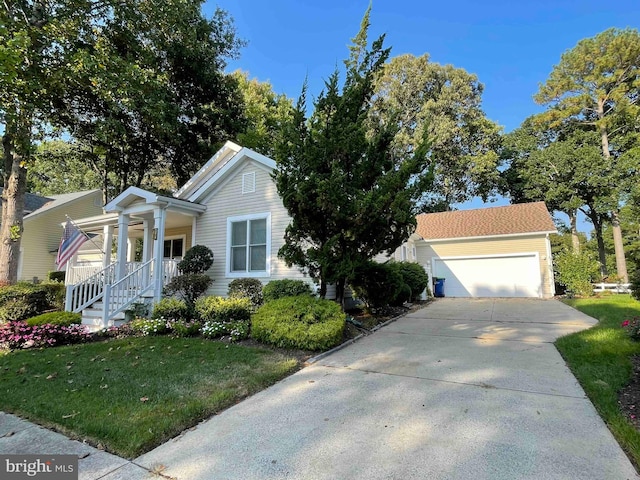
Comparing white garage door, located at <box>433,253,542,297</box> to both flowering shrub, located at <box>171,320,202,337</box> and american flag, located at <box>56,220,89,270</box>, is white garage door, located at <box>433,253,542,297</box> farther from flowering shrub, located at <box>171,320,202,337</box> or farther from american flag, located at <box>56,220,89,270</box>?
american flag, located at <box>56,220,89,270</box>

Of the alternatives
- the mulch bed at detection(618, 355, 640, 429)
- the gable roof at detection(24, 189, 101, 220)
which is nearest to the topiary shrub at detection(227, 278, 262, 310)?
the mulch bed at detection(618, 355, 640, 429)

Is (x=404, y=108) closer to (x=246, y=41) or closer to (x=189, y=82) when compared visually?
(x=246, y=41)

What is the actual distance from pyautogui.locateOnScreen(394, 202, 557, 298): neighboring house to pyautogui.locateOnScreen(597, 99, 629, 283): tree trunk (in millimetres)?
5817

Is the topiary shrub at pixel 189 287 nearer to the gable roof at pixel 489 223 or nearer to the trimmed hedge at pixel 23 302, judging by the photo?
the trimmed hedge at pixel 23 302

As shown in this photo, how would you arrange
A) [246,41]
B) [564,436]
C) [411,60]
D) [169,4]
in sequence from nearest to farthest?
[564,436]
[169,4]
[246,41]
[411,60]

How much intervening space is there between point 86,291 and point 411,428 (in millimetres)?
9939

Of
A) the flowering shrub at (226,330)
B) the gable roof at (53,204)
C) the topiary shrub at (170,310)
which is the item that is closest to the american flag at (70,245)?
the topiary shrub at (170,310)

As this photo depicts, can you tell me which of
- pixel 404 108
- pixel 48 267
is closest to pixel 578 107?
pixel 404 108

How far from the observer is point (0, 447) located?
3139mm

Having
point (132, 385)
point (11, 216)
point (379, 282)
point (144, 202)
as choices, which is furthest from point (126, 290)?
point (379, 282)

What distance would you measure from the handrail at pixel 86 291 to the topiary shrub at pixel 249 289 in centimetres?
361

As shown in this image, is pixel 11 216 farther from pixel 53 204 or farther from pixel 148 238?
pixel 53 204

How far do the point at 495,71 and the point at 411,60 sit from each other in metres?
13.0

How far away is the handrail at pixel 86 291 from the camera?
930 cm
